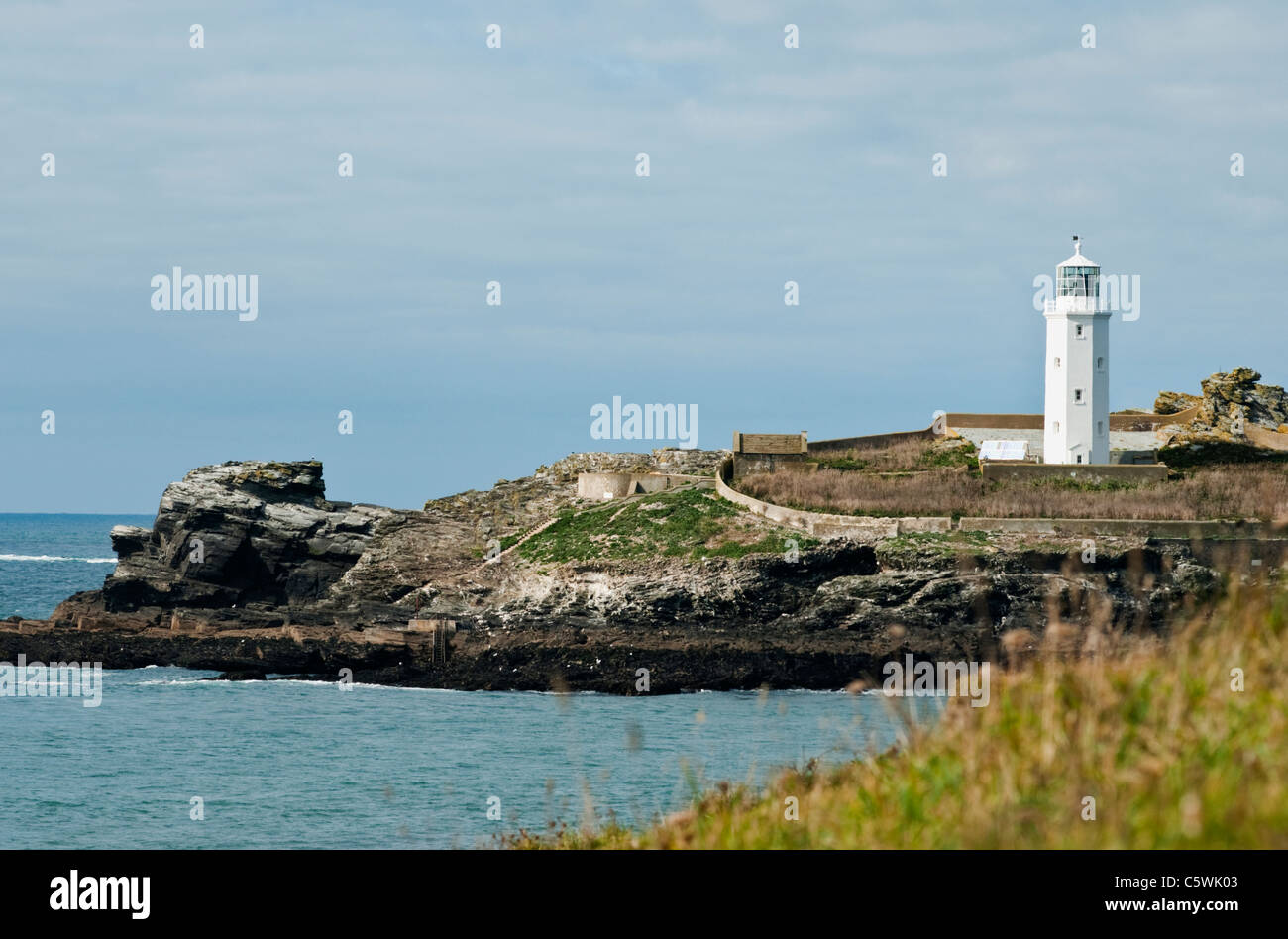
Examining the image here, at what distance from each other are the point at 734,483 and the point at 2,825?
39.5 meters

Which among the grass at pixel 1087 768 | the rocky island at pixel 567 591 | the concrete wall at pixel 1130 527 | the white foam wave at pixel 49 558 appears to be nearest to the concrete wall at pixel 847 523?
the rocky island at pixel 567 591

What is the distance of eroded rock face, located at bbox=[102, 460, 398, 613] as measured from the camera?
2429 inches

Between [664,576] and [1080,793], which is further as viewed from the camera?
[664,576]

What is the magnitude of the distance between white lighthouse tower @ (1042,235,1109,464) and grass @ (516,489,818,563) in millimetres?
14495

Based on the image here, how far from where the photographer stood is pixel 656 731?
3462 centimetres

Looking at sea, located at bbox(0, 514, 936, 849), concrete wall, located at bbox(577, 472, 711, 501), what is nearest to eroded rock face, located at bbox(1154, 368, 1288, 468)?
concrete wall, located at bbox(577, 472, 711, 501)

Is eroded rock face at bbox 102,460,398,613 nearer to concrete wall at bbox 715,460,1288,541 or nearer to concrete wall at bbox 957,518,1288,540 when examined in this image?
concrete wall at bbox 715,460,1288,541

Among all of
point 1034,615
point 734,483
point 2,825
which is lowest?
point 2,825

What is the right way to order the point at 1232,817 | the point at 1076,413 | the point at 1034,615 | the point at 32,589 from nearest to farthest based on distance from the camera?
the point at 1232,817, the point at 1034,615, the point at 1076,413, the point at 32,589

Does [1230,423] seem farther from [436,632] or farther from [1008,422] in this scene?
[436,632]

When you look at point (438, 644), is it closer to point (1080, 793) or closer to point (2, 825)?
point (2, 825)

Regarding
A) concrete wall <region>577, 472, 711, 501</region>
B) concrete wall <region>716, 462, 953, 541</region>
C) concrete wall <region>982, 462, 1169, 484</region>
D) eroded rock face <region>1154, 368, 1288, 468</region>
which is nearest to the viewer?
concrete wall <region>716, 462, 953, 541</region>
